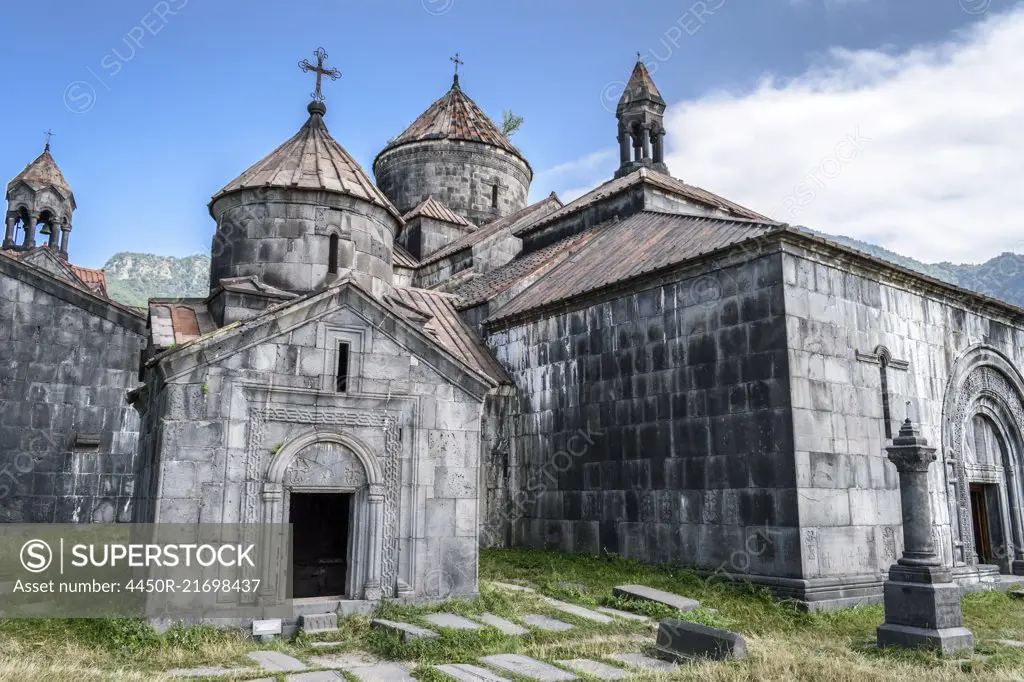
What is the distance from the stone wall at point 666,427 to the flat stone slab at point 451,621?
145 inches

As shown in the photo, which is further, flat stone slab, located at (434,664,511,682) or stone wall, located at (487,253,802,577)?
stone wall, located at (487,253,802,577)

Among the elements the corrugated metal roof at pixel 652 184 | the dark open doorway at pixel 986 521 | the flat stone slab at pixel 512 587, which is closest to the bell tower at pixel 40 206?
the corrugated metal roof at pixel 652 184

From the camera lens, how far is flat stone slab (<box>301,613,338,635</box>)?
6.94m

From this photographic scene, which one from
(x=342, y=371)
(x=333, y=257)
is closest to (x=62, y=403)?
(x=333, y=257)

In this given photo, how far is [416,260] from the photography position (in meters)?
20.4

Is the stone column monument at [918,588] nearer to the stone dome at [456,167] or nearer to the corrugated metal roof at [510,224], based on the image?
the corrugated metal roof at [510,224]

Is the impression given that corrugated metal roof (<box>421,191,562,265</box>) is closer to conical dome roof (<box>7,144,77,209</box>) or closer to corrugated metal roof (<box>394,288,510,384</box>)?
corrugated metal roof (<box>394,288,510,384</box>)

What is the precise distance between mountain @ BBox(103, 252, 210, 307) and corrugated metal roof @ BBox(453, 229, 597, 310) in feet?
347

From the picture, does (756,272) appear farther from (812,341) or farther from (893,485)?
(893,485)

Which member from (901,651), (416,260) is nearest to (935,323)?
(901,651)

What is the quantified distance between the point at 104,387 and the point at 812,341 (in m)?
11.4

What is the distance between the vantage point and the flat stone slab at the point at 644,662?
20.1ft

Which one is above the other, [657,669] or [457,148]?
[457,148]

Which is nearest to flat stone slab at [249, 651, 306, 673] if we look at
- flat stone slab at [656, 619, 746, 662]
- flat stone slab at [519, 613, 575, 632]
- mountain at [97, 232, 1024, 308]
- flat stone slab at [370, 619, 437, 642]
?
flat stone slab at [370, 619, 437, 642]
